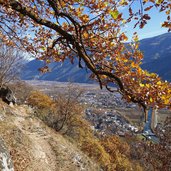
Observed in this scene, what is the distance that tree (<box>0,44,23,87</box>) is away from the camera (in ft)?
78.6

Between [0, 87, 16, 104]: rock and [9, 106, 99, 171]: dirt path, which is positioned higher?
[0, 87, 16, 104]: rock

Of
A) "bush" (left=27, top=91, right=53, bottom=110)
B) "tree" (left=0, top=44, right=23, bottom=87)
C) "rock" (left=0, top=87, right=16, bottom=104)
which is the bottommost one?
"bush" (left=27, top=91, right=53, bottom=110)

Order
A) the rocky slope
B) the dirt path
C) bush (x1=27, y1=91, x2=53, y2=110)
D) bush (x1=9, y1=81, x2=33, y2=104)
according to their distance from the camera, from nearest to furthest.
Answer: the rocky slope
the dirt path
bush (x1=27, y1=91, x2=53, y2=110)
bush (x1=9, y1=81, x2=33, y2=104)

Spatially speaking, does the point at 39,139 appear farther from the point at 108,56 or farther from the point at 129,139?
the point at 129,139

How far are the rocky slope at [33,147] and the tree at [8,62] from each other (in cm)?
334

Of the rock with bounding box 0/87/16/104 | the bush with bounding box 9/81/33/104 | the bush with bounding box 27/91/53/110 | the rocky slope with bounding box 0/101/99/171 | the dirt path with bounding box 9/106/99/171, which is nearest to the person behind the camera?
the rocky slope with bounding box 0/101/99/171

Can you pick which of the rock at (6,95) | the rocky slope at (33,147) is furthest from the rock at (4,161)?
the rock at (6,95)

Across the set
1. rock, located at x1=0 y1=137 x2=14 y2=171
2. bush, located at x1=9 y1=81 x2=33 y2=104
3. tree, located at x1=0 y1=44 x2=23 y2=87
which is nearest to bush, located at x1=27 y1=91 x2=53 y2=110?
bush, located at x1=9 y1=81 x2=33 y2=104

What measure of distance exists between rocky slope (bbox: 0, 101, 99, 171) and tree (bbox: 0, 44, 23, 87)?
132 inches

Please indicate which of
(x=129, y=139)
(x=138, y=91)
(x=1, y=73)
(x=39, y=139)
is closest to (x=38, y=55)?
(x=138, y=91)

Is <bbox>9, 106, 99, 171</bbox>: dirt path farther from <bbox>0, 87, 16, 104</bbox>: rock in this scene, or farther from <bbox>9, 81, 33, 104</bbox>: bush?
<bbox>9, 81, 33, 104</bbox>: bush

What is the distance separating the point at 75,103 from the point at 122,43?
791 inches

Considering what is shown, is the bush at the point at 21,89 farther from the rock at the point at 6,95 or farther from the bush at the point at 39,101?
A: the rock at the point at 6,95

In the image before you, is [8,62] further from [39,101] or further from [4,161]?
[4,161]
